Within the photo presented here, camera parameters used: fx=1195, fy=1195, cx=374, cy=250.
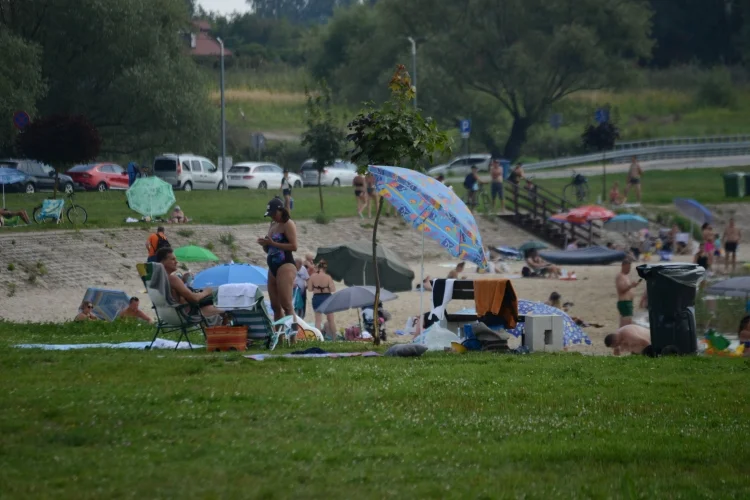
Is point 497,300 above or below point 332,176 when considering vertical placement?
below

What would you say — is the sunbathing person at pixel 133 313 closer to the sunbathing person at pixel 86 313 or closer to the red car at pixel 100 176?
the sunbathing person at pixel 86 313

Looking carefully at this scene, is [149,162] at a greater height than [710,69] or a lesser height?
lesser

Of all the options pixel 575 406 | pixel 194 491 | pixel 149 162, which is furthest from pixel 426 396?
pixel 149 162

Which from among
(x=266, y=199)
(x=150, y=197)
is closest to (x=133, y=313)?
(x=150, y=197)

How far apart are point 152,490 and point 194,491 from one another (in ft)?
0.79

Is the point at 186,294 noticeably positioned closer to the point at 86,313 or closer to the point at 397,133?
the point at 397,133

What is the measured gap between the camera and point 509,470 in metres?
7.50

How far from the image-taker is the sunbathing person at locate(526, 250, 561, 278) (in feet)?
106

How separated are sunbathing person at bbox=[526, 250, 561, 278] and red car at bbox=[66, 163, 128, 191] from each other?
18343 mm

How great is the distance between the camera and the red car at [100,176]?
44938mm

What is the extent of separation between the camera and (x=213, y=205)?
39.3m

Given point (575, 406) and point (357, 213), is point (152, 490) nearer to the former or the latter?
point (575, 406)

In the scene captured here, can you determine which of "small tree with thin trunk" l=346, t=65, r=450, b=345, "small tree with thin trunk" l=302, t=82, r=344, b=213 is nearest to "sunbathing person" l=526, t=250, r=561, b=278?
"small tree with thin trunk" l=302, t=82, r=344, b=213

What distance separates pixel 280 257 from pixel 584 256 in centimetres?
2048
